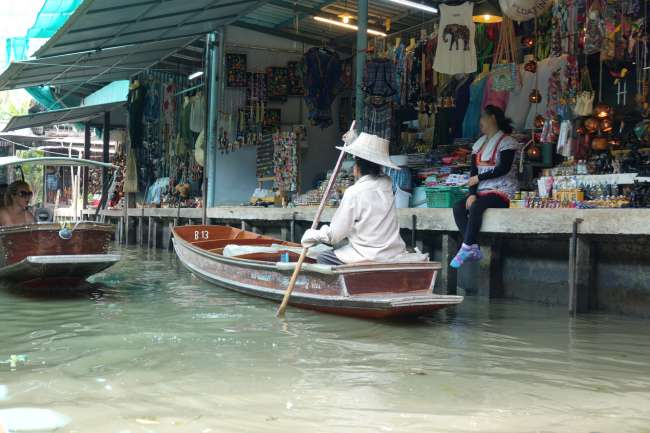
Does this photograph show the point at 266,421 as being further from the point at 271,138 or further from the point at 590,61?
the point at 271,138

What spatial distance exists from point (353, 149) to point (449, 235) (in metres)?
2.16

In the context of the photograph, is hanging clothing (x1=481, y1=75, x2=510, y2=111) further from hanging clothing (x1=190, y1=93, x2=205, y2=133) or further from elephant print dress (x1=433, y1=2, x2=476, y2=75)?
hanging clothing (x1=190, y1=93, x2=205, y2=133)

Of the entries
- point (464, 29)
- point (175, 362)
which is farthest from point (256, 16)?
point (175, 362)

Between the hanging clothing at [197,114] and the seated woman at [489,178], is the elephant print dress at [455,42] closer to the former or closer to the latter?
Result: the seated woman at [489,178]

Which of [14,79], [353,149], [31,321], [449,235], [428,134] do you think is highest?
[14,79]

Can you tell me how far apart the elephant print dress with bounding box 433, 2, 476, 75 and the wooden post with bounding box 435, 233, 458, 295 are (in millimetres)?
2860

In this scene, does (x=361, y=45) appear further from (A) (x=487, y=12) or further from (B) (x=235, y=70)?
(B) (x=235, y=70)

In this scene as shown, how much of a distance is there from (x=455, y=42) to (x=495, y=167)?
2.96m

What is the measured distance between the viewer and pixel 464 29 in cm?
938

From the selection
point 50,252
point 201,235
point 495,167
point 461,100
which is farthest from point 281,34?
point 495,167

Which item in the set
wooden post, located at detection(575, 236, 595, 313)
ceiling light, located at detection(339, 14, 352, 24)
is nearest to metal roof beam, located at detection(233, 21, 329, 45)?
ceiling light, located at detection(339, 14, 352, 24)

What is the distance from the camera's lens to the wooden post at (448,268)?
7.60m

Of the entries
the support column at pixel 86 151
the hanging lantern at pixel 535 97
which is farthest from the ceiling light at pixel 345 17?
the support column at pixel 86 151

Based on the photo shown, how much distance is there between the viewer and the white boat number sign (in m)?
10.4
